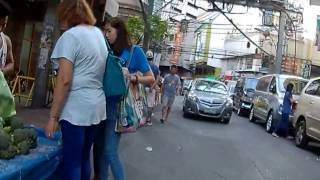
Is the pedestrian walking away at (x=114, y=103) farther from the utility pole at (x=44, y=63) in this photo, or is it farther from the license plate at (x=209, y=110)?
the license plate at (x=209, y=110)

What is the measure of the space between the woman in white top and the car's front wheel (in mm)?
9765

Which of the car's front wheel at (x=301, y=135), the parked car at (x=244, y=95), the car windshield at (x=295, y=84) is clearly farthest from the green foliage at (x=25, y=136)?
the parked car at (x=244, y=95)

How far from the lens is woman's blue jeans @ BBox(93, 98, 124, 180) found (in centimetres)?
483

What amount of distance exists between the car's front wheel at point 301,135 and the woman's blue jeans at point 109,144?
895cm

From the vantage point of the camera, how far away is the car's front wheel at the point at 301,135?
13153 millimetres

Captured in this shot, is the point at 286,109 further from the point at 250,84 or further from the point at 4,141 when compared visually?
the point at 4,141

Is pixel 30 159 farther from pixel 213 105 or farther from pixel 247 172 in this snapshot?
pixel 213 105

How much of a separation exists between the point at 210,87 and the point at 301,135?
668 cm

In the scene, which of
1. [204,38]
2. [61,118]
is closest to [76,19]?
[61,118]

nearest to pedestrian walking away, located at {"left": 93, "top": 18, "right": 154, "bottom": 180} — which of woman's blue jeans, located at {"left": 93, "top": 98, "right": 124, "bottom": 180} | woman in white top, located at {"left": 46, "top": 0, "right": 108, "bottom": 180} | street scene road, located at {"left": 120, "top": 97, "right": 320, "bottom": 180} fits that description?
woman's blue jeans, located at {"left": 93, "top": 98, "right": 124, "bottom": 180}

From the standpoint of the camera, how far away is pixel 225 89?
19.7 meters

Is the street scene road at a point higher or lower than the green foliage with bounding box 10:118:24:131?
lower

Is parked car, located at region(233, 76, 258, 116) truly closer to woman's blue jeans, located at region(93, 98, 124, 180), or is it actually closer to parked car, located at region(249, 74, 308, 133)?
parked car, located at region(249, 74, 308, 133)

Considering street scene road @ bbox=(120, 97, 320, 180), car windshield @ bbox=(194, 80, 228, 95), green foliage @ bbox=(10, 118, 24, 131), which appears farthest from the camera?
car windshield @ bbox=(194, 80, 228, 95)
